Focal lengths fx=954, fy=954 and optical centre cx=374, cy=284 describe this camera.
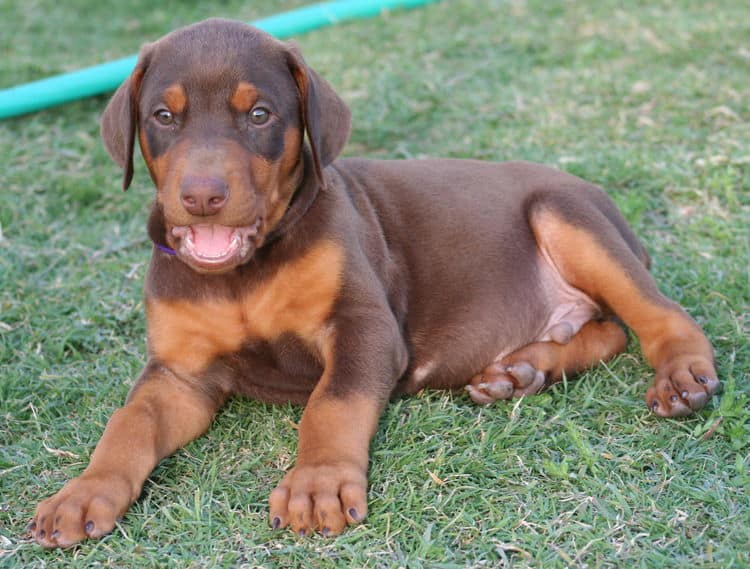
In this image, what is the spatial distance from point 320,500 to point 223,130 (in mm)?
1284

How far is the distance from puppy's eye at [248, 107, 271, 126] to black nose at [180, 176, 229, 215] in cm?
32

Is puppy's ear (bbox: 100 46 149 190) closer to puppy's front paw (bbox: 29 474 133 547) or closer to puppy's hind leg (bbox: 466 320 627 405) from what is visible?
puppy's front paw (bbox: 29 474 133 547)

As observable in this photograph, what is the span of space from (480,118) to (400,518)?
4413 millimetres

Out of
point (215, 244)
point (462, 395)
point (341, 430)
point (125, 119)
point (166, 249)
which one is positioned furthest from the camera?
point (462, 395)

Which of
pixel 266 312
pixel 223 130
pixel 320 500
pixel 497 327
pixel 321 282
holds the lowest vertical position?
pixel 497 327

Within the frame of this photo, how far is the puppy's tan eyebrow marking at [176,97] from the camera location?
3287mm

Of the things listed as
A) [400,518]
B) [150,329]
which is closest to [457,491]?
[400,518]

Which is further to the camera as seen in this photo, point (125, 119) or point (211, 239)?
point (125, 119)

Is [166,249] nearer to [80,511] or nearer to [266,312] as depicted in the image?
[266,312]

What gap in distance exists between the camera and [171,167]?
3.24 metres

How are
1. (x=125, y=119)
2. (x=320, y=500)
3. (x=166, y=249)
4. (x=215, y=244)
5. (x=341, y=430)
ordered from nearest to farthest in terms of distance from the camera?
(x=320, y=500) < (x=341, y=430) < (x=215, y=244) < (x=125, y=119) < (x=166, y=249)

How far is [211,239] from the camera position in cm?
340

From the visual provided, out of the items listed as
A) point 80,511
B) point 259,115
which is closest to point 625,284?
point 259,115

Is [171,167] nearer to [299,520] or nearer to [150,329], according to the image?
[150,329]
